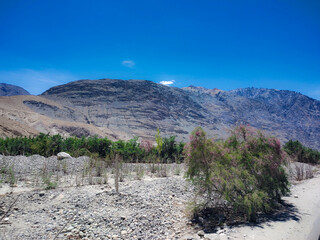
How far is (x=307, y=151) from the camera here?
18516 millimetres

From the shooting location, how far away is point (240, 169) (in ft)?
17.2

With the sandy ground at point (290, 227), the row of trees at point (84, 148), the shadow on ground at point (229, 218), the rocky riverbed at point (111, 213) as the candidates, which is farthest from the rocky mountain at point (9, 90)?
the sandy ground at point (290, 227)

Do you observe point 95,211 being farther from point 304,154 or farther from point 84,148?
point 304,154

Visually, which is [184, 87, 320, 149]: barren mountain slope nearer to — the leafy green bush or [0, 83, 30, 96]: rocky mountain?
the leafy green bush

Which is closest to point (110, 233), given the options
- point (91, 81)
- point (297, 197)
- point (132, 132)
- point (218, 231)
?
point (218, 231)

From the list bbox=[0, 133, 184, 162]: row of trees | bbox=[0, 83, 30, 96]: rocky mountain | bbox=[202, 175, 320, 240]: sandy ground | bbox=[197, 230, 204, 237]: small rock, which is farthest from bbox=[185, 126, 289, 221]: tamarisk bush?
bbox=[0, 83, 30, 96]: rocky mountain

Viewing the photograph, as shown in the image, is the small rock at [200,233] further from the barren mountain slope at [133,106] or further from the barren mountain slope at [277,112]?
the barren mountain slope at [277,112]

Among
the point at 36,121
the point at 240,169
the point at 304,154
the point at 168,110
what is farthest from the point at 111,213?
the point at 168,110

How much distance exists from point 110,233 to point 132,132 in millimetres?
50704

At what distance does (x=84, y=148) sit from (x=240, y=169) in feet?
30.6

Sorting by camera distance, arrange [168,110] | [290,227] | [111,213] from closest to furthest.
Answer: [290,227] < [111,213] < [168,110]

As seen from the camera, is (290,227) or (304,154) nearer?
(290,227)

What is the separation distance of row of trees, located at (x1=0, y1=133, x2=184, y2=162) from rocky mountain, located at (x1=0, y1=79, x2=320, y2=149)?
2929 centimetres

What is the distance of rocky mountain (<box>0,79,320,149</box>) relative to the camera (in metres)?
51.6
